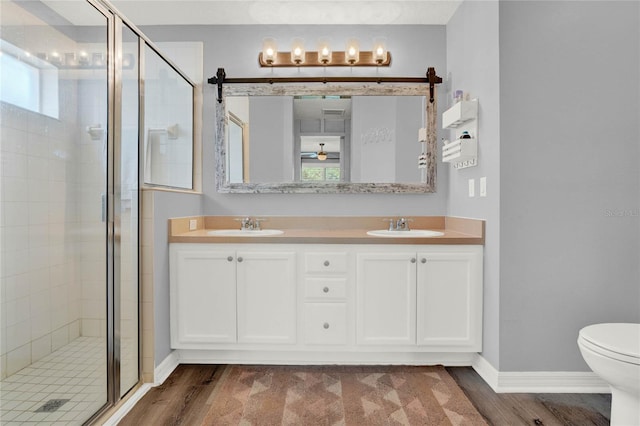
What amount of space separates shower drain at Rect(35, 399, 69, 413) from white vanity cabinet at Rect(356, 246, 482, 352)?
148cm

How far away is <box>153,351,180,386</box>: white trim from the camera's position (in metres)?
2.12

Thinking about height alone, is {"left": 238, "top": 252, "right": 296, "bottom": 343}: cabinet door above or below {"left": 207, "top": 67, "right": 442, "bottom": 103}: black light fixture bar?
below

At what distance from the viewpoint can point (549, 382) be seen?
2051 mm

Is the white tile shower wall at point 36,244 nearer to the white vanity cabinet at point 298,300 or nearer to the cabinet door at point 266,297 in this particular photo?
the white vanity cabinet at point 298,300

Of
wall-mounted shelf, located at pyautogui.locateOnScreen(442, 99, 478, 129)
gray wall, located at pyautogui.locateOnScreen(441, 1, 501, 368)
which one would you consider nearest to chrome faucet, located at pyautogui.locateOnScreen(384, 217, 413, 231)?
gray wall, located at pyautogui.locateOnScreen(441, 1, 501, 368)

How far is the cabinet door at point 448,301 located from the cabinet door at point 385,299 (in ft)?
0.23

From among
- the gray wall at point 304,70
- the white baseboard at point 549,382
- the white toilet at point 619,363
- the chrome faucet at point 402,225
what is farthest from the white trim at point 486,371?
the gray wall at point 304,70

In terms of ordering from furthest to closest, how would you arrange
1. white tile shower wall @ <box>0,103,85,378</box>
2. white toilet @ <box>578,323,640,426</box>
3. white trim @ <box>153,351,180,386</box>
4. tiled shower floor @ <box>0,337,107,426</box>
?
1. white trim @ <box>153,351,180,386</box>
2. white tile shower wall @ <box>0,103,85,378</box>
3. tiled shower floor @ <box>0,337,107,426</box>
4. white toilet @ <box>578,323,640,426</box>

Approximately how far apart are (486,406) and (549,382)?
42 centimetres

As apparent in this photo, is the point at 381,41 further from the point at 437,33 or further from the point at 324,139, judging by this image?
the point at 324,139

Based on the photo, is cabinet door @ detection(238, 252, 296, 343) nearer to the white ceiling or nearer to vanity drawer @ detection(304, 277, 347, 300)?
vanity drawer @ detection(304, 277, 347, 300)

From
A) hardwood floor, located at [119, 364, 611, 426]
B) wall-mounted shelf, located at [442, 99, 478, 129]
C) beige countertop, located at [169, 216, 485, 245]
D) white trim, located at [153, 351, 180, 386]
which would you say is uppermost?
wall-mounted shelf, located at [442, 99, 478, 129]

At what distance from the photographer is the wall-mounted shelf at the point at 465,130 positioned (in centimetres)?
228

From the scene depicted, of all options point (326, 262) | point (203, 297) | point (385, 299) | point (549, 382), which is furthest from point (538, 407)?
point (203, 297)
